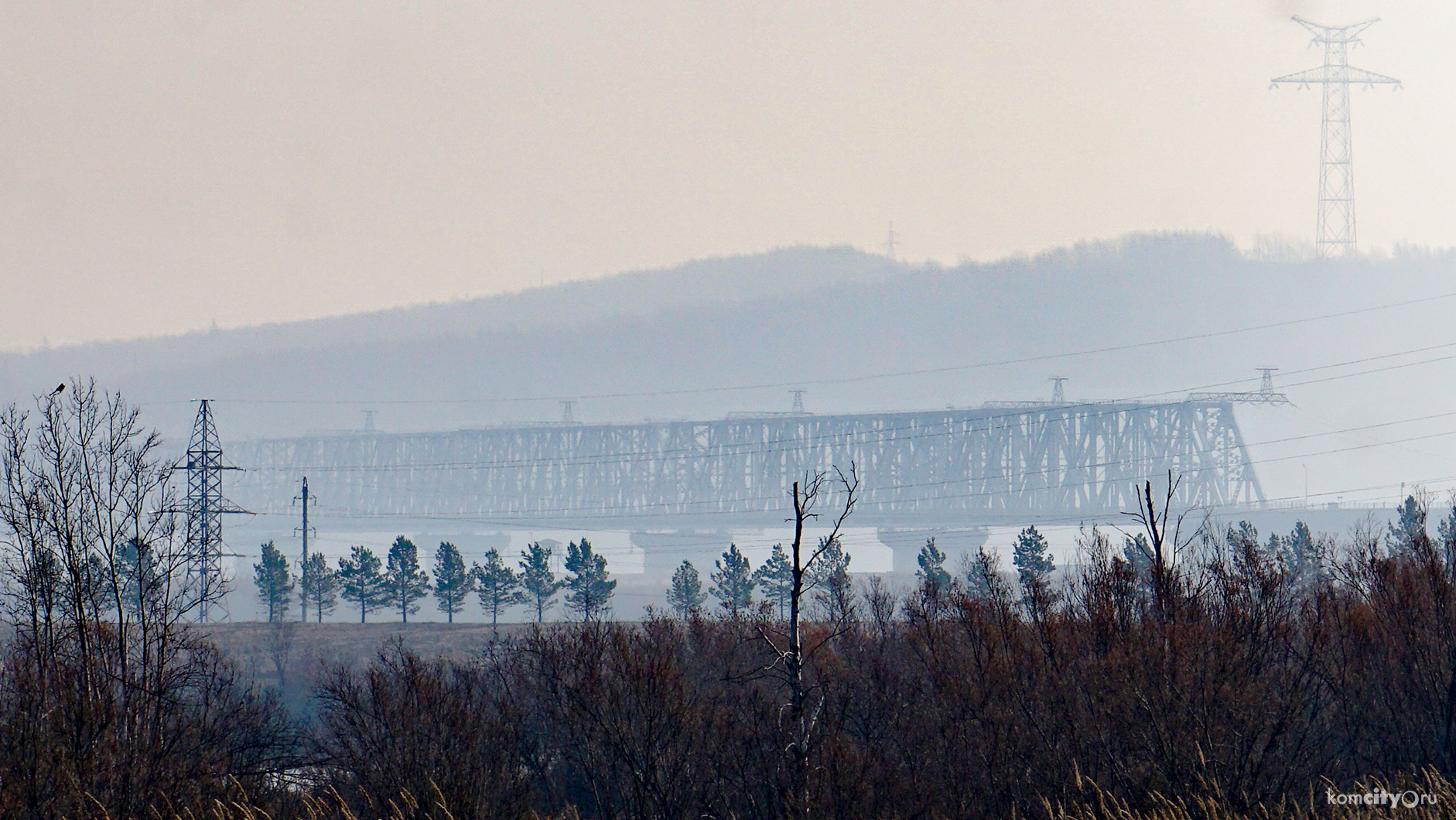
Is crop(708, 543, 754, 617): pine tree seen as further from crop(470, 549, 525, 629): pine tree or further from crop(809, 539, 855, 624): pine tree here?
crop(470, 549, 525, 629): pine tree

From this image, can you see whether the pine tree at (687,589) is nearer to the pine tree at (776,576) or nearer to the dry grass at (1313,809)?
the pine tree at (776,576)

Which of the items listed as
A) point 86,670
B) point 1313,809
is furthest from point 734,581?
point 1313,809

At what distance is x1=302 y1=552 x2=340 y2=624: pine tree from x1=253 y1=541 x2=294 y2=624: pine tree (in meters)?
1.61

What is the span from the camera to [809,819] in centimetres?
3175

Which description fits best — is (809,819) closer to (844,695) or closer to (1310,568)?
(844,695)

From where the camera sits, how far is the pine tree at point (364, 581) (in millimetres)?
112625

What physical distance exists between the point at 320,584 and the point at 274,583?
17.2ft

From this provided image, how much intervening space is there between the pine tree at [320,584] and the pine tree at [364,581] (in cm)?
135

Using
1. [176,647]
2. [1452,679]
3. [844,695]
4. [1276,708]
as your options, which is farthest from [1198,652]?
[176,647]

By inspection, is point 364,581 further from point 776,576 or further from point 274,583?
point 776,576

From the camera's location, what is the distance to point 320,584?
11606 centimetres

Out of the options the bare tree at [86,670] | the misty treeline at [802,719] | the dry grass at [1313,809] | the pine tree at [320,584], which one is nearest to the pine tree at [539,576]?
the pine tree at [320,584]

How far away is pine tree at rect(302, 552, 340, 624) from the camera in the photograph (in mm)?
113750

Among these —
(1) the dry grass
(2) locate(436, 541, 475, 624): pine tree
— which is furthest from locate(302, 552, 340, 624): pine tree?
(1) the dry grass
